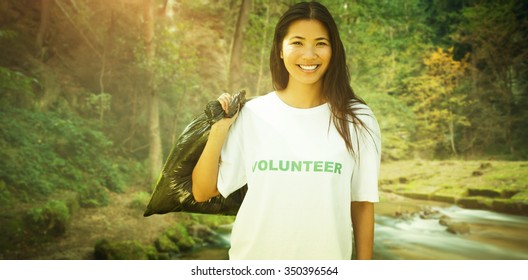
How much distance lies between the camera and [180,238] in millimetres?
3863

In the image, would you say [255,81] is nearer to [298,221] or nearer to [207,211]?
[207,211]

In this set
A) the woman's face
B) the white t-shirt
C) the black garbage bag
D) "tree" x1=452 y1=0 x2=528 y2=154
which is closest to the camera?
the white t-shirt

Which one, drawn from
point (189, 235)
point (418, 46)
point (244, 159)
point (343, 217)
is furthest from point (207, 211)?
point (418, 46)

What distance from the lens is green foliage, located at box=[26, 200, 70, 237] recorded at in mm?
3488

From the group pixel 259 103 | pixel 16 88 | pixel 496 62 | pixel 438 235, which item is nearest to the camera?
pixel 259 103

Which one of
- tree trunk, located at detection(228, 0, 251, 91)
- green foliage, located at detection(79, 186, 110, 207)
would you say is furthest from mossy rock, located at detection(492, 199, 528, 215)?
green foliage, located at detection(79, 186, 110, 207)

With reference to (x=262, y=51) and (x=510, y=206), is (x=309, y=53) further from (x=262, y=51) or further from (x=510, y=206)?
(x=510, y=206)

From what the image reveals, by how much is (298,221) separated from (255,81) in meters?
2.97

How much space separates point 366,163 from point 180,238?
9.52ft

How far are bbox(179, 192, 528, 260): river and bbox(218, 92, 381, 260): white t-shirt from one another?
2673 millimetres

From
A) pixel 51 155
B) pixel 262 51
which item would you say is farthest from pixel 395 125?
pixel 51 155

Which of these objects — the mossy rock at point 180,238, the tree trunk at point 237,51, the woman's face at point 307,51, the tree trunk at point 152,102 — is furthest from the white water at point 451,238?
the woman's face at point 307,51

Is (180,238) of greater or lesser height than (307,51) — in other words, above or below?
below

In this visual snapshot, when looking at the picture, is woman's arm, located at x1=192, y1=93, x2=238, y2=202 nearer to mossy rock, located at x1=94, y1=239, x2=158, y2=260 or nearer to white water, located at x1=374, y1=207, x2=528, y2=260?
mossy rock, located at x1=94, y1=239, x2=158, y2=260
